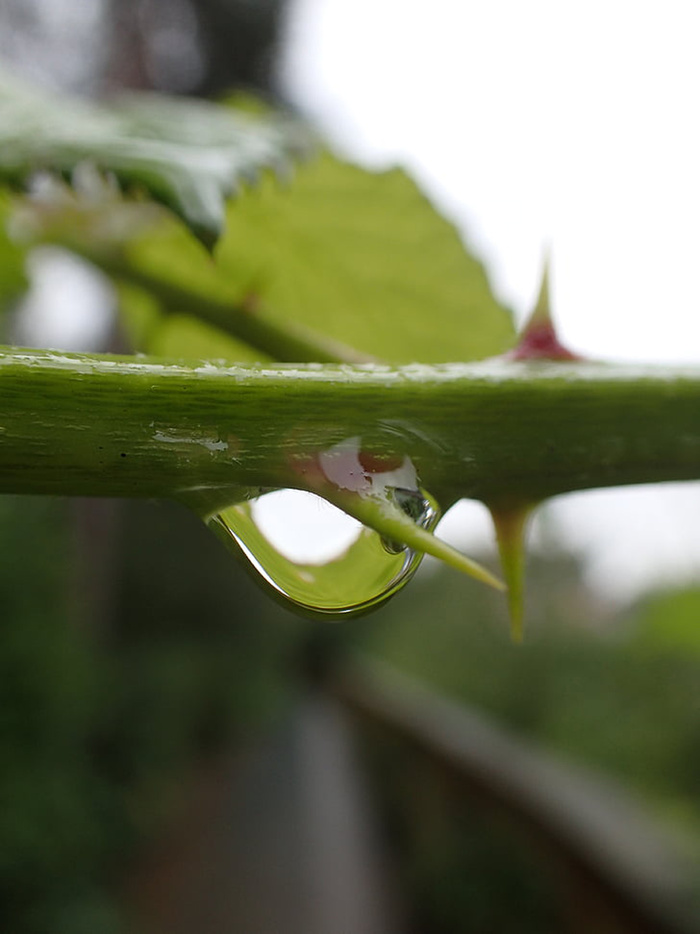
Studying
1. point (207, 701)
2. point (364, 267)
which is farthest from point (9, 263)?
point (207, 701)

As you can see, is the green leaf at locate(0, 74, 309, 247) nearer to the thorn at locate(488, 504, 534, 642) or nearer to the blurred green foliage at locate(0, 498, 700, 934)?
the thorn at locate(488, 504, 534, 642)

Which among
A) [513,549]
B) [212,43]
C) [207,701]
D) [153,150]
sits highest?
[212,43]

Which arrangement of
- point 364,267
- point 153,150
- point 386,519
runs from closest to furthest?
1. point 386,519
2. point 153,150
3. point 364,267

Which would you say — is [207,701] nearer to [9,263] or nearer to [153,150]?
[9,263]

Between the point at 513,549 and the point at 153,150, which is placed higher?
the point at 153,150

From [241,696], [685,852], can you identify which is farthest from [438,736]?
[685,852]

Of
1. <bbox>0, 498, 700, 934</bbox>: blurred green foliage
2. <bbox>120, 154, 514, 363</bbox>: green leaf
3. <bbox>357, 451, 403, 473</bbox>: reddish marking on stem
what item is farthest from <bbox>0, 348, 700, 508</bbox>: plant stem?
<bbox>0, 498, 700, 934</bbox>: blurred green foliage

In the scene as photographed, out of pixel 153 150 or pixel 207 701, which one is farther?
pixel 207 701
